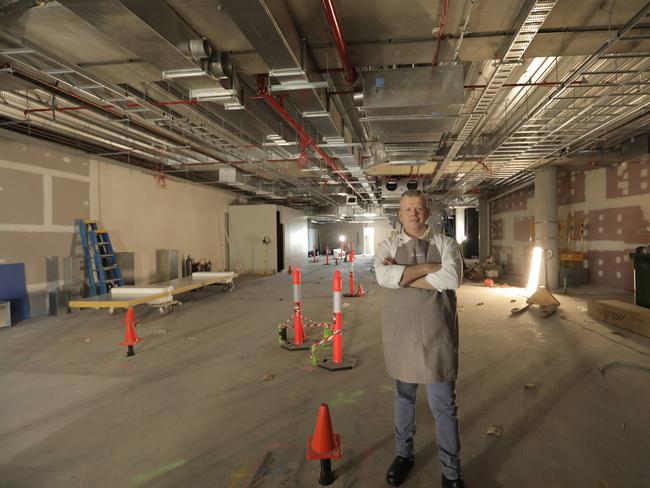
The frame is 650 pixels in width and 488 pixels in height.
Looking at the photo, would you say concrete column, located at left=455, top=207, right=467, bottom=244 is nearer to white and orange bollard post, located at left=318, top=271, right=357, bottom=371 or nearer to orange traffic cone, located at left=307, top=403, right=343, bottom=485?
white and orange bollard post, located at left=318, top=271, right=357, bottom=371

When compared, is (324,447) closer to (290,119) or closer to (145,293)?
(290,119)

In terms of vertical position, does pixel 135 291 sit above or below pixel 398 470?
above

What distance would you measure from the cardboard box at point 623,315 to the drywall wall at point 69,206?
9.81m

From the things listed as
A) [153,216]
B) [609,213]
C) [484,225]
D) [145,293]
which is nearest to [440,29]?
[145,293]

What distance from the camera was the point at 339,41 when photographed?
303cm

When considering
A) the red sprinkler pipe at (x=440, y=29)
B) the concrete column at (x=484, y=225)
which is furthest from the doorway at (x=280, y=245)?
the red sprinkler pipe at (x=440, y=29)

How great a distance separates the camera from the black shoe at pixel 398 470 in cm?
192

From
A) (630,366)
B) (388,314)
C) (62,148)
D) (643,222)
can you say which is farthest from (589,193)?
(62,148)

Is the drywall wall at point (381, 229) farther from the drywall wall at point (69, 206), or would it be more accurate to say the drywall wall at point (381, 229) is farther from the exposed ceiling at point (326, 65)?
the exposed ceiling at point (326, 65)

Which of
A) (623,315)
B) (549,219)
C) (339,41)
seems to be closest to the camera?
(339,41)

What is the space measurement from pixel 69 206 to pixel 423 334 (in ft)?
25.5

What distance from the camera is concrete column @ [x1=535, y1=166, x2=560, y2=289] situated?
8453 millimetres

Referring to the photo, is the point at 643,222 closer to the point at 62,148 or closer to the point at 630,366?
the point at 630,366

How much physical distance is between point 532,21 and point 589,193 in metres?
7.88
